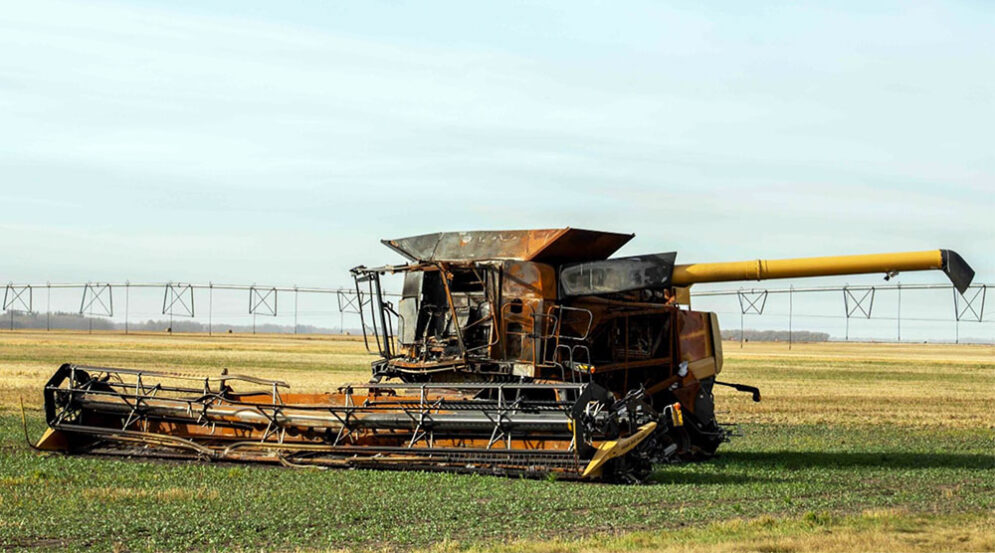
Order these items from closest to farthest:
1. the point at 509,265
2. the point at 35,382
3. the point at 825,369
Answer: the point at 509,265 < the point at 35,382 < the point at 825,369

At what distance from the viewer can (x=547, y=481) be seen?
15.9 meters

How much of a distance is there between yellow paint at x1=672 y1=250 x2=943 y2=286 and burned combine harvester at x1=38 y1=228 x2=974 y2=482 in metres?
0.02

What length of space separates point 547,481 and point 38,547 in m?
6.89

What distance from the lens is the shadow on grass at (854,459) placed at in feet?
63.3

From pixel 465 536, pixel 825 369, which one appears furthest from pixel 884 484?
pixel 825 369

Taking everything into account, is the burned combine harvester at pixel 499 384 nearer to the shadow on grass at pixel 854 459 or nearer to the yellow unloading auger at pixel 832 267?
the yellow unloading auger at pixel 832 267

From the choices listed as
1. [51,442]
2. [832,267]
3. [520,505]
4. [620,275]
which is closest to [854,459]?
[832,267]

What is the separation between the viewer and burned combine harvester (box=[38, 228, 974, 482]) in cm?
1650

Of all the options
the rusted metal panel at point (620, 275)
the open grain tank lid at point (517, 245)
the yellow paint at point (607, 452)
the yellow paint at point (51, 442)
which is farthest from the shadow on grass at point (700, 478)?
the yellow paint at point (51, 442)

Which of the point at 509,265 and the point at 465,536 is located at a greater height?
the point at 509,265

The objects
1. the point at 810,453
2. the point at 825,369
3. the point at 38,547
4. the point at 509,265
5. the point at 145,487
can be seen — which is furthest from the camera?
the point at 825,369

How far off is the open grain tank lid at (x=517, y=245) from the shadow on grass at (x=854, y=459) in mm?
4103

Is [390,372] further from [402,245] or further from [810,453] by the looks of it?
[810,453]

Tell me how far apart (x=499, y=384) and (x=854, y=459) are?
6.90 meters
